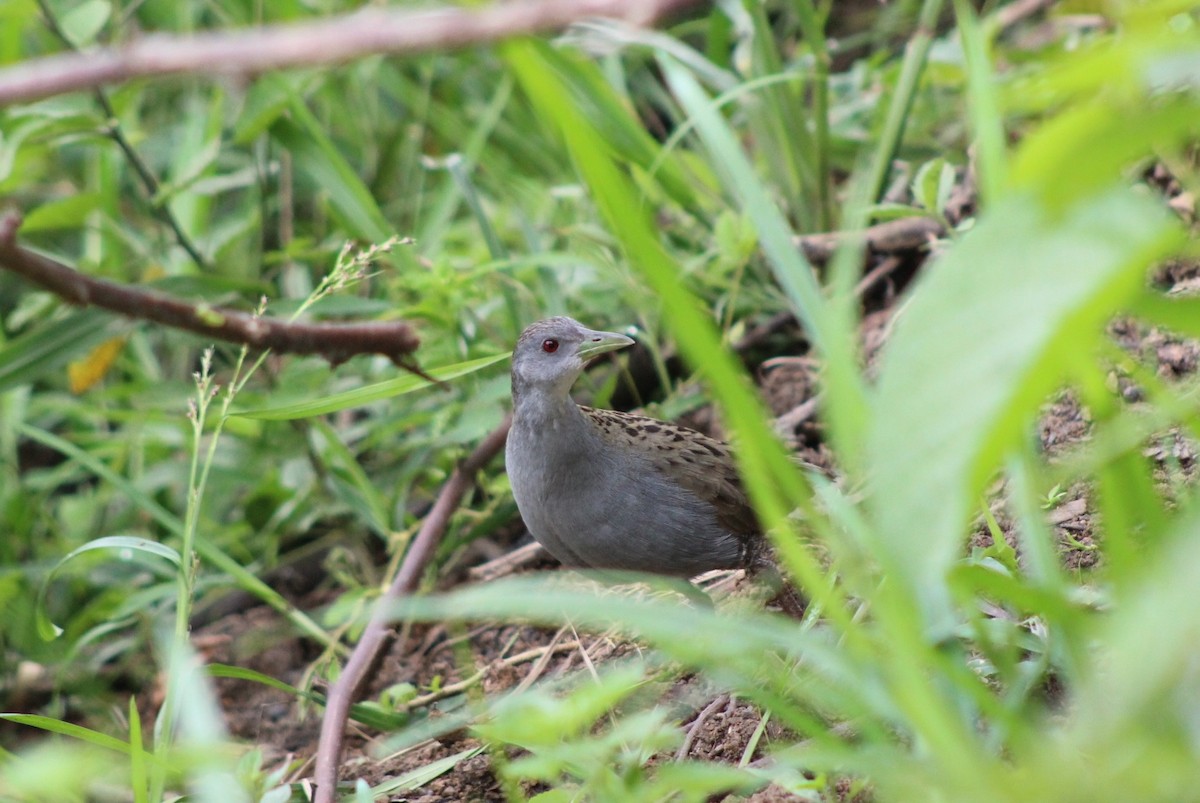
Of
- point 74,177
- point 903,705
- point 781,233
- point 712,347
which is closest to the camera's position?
point 903,705

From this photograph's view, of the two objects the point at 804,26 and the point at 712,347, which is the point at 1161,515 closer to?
the point at 712,347

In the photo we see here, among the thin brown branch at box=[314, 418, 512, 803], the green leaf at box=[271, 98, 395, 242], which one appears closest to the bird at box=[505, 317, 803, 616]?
the thin brown branch at box=[314, 418, 512, 803]

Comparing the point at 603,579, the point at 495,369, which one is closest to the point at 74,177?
the point at 495,369

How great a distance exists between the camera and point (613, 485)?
3516mm

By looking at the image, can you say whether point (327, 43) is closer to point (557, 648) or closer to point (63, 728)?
point (63, 728)

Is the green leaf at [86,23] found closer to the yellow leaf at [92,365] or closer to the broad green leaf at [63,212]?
the broad green leaf at [63,212]

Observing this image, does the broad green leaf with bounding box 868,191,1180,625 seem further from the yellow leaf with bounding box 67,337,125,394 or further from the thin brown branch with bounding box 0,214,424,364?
the yellow leaf with bounding box 67,337,125,394

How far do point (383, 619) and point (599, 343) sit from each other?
3.49 feet

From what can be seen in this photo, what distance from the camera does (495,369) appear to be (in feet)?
14.0

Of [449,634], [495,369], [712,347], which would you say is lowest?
[449,634]

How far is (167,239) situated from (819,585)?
4.30 metres

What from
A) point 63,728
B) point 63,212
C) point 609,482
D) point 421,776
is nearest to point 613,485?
point 609,482

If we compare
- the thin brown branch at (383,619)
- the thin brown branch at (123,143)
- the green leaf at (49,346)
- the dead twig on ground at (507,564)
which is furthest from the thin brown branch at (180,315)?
the green leaf at (49,346)

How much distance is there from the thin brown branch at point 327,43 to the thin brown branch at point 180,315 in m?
0.53
